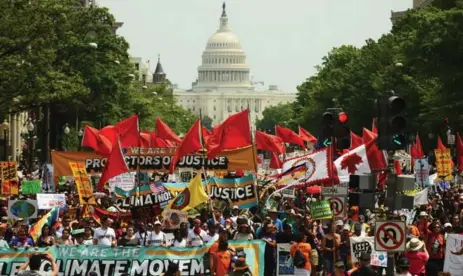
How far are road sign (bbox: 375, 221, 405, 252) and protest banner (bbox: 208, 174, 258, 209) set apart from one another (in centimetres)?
999

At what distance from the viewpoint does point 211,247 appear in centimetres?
2483

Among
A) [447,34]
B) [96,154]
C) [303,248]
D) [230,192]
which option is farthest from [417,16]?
[303,248]

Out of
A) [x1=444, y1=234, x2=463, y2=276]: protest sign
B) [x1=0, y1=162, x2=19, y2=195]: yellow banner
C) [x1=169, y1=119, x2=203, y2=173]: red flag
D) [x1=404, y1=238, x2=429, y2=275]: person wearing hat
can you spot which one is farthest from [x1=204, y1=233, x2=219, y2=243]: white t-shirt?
[x1=0, y1=162, x2=19, y2=195]: yellow banner

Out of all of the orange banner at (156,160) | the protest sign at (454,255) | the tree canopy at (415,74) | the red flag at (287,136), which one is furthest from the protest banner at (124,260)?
the red flag at (287,136)

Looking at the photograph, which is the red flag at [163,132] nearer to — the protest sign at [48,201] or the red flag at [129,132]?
the red flag at [129,132]

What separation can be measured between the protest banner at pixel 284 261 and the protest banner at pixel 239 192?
594 cm

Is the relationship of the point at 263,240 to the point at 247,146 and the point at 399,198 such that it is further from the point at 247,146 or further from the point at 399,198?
the point at 247,146

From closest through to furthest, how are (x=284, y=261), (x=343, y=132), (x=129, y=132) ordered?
(x=284, y=261) → (x=343, y=132) → (x=129, y=132)

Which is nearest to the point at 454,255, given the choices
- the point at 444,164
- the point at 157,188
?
the point at 157,188

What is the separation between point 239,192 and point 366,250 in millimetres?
5869

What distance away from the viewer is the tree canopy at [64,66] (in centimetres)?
5688

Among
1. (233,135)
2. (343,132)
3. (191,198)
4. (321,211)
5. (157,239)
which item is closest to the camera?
(157,239)

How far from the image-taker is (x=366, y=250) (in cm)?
2633

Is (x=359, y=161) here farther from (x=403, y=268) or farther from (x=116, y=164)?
(x=403, y=268)
